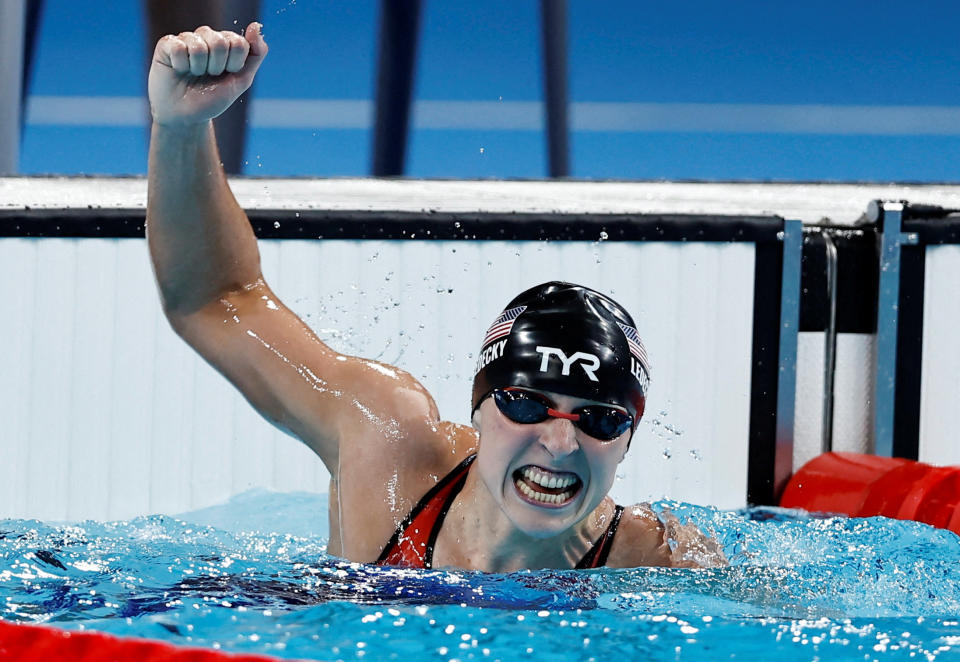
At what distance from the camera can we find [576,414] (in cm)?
171

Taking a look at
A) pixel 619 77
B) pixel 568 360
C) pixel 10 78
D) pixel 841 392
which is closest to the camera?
pixel 568 360

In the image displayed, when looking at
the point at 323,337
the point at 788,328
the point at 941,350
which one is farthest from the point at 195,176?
the point at 941,350

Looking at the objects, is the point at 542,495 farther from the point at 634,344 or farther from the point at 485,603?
the point at 634,344

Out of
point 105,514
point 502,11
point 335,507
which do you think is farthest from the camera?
point 502,11

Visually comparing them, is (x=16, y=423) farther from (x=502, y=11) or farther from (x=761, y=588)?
(x=502, y=11)

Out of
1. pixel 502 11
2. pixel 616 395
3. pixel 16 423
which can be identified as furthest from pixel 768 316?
pixel 502 11

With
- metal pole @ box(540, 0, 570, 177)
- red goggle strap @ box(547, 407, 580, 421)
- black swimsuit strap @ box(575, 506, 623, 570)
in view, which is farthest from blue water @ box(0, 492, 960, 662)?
metal pole @ box(540, 0, 570, 177)

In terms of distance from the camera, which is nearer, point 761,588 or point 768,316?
point 761,588

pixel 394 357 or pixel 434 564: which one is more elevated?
pixel 394 357

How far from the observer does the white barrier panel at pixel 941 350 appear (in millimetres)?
3348

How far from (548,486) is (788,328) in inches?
73.1

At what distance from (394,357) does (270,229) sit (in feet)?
1.76

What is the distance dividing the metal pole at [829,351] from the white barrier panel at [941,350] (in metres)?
0.26

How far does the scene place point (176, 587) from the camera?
170cm
